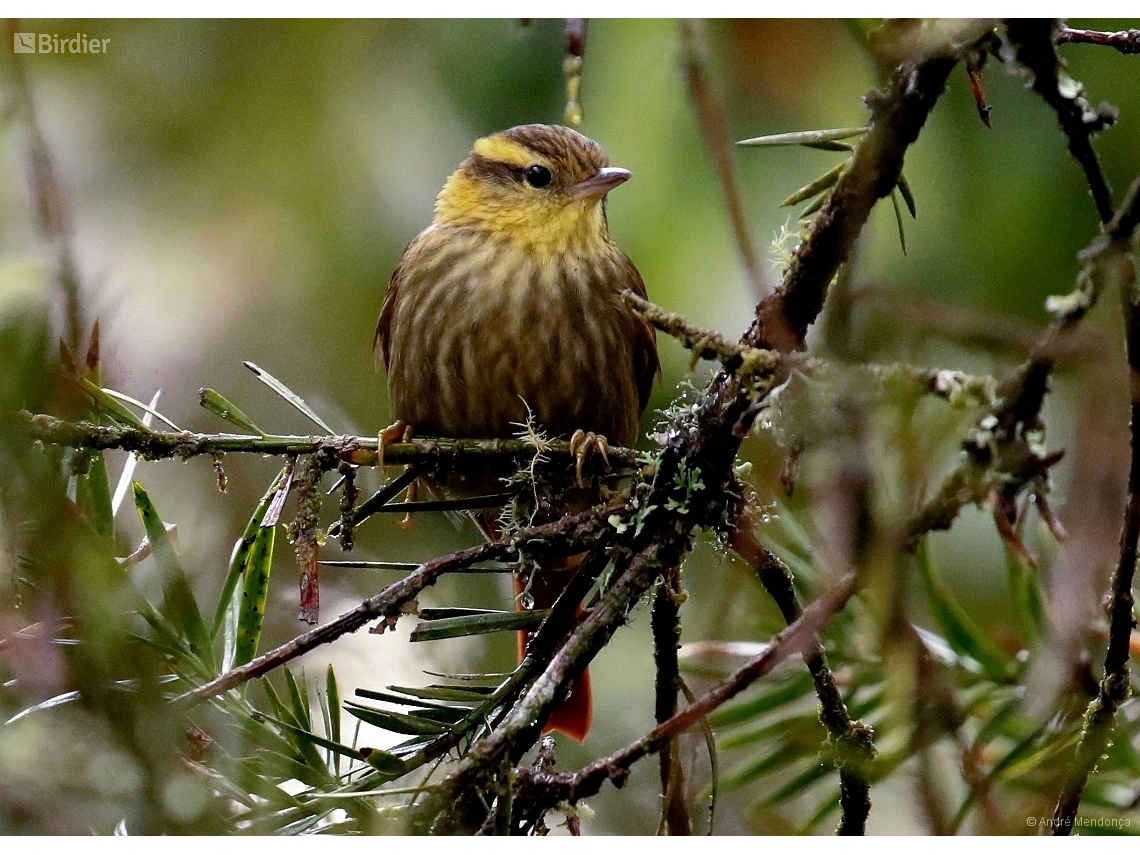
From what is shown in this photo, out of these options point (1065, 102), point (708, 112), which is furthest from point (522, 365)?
point (1065, 102)

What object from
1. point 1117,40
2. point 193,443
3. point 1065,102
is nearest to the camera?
point 1065,102

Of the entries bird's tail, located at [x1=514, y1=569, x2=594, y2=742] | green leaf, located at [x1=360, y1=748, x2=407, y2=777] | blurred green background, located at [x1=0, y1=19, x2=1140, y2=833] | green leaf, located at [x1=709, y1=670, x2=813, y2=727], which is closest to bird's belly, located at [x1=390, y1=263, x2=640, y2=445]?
blurred green background, located at [x1=0, y1=19, x2=1140, y2=833]

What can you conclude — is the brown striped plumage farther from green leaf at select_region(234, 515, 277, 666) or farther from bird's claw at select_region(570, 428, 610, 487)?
green leaf at select_region(234, 515, 277, 666)

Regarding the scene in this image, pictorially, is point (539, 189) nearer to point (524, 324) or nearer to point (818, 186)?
point (524, 324)

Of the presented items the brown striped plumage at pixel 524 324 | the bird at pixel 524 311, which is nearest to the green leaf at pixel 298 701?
the bird at pixel 524 311

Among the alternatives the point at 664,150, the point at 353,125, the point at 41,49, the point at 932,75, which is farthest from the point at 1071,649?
the point at 41,49

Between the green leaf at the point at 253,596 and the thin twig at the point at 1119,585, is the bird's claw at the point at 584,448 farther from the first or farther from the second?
the thin twig at the point at 1119,585
